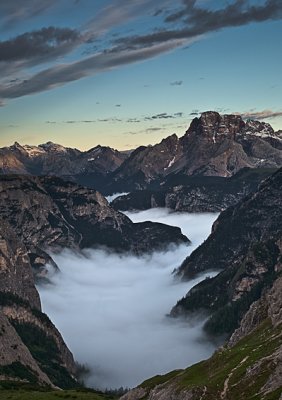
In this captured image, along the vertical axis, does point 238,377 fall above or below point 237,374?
below

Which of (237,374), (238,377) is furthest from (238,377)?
(237,374)

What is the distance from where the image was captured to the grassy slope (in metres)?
141

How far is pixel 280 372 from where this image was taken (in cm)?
13738

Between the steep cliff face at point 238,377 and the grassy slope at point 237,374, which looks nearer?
the steep cliff face at point 238,377

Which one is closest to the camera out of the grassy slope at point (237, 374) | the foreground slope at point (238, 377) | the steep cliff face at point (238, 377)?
the foreground slope at point (238, 377)

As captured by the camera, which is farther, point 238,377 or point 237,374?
point 237,374

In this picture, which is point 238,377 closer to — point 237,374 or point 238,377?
point 238,377

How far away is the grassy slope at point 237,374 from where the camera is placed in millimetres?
140625

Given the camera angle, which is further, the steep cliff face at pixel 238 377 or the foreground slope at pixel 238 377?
the steep cliff face at pixel 238 377

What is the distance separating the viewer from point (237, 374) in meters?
155

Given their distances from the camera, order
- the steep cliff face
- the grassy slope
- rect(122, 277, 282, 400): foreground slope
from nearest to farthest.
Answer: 1. rect(122, 277, 282, 400): foreground slope
2. the steep cliff face
3. the grassy slope

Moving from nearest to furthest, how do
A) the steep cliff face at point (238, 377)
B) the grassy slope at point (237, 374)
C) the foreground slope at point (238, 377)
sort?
the foreground slope at point (238, 377)
the steep cliff face at point (238, 377)
the grassy slope at point (237, 374)

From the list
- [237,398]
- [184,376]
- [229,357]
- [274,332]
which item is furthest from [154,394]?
[237,398]

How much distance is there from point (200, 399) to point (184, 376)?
4330 cm
